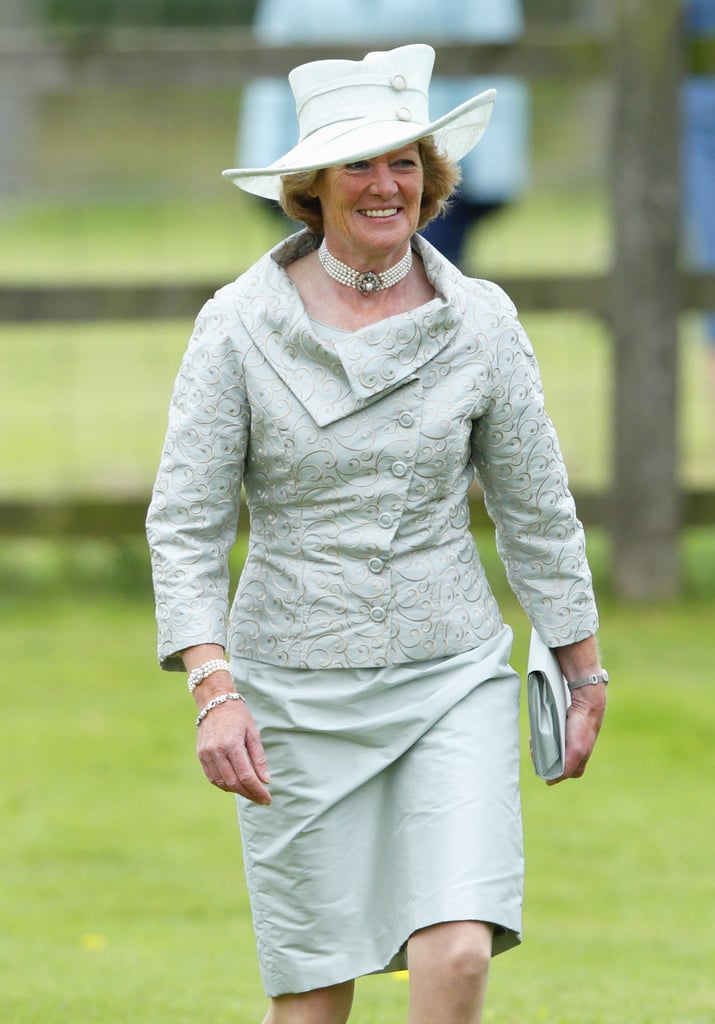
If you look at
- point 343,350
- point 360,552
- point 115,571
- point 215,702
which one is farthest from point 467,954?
point 115,571

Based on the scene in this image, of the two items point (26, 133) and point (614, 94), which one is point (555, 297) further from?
point (26, 133)

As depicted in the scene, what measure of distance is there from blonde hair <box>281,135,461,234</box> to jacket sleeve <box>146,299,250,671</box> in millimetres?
325

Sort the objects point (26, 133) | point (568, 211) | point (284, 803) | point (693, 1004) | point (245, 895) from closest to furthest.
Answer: point (284, 803)
point (693, 1004)
point (245, 895)
point (26, 133)
point (568, 211)

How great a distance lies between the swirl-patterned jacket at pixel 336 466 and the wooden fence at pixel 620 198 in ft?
14.6

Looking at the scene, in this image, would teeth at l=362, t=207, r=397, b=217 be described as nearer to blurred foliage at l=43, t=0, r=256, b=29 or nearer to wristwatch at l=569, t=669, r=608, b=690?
wristwatch at l=569, t=669, r=608, b=690

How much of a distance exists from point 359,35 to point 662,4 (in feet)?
4.29

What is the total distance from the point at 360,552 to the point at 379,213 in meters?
0.59

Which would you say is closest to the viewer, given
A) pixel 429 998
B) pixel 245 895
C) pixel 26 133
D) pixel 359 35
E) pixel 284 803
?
pixel 429 998

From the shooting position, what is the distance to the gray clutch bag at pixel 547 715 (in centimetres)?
365

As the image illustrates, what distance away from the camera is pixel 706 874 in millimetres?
5910

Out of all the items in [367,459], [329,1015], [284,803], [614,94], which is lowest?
A: [329,1015]

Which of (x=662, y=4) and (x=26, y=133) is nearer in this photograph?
(x=662, y=4)

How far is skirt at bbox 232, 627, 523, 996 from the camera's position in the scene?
3473 mm

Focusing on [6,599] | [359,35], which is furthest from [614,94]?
[6,599]
